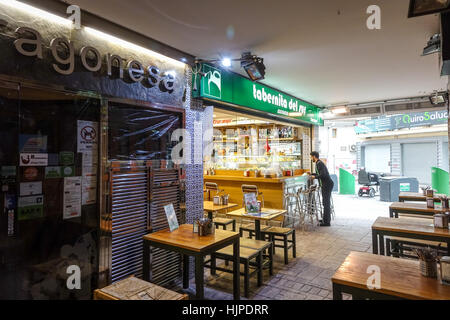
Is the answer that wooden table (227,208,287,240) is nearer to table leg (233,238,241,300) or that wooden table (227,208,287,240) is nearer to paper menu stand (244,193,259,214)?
paper menu stand (244,193,259,214)

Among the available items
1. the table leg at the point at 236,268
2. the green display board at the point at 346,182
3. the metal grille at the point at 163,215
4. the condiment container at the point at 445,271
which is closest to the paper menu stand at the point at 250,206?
the metal grille at the point at 163,215

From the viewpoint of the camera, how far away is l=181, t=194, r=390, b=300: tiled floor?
3.23 m

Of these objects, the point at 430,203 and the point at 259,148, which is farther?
the point at 259,148

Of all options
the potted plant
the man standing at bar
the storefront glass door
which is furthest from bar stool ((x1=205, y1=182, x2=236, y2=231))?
the potted plant

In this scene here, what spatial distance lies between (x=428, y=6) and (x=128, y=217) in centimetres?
341

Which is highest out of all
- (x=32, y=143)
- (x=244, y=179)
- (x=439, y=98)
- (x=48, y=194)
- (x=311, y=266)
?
(x=439, y=98)

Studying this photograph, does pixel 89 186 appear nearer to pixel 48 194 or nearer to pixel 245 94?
pixel 48 194

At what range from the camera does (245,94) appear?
16.1 feet

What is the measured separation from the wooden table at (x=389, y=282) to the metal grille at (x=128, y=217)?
2146 mm

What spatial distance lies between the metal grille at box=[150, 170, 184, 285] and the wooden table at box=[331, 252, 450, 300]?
7.11ft

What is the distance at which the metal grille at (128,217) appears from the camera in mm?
2848

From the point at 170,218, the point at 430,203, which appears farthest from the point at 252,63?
the point at 430,203
